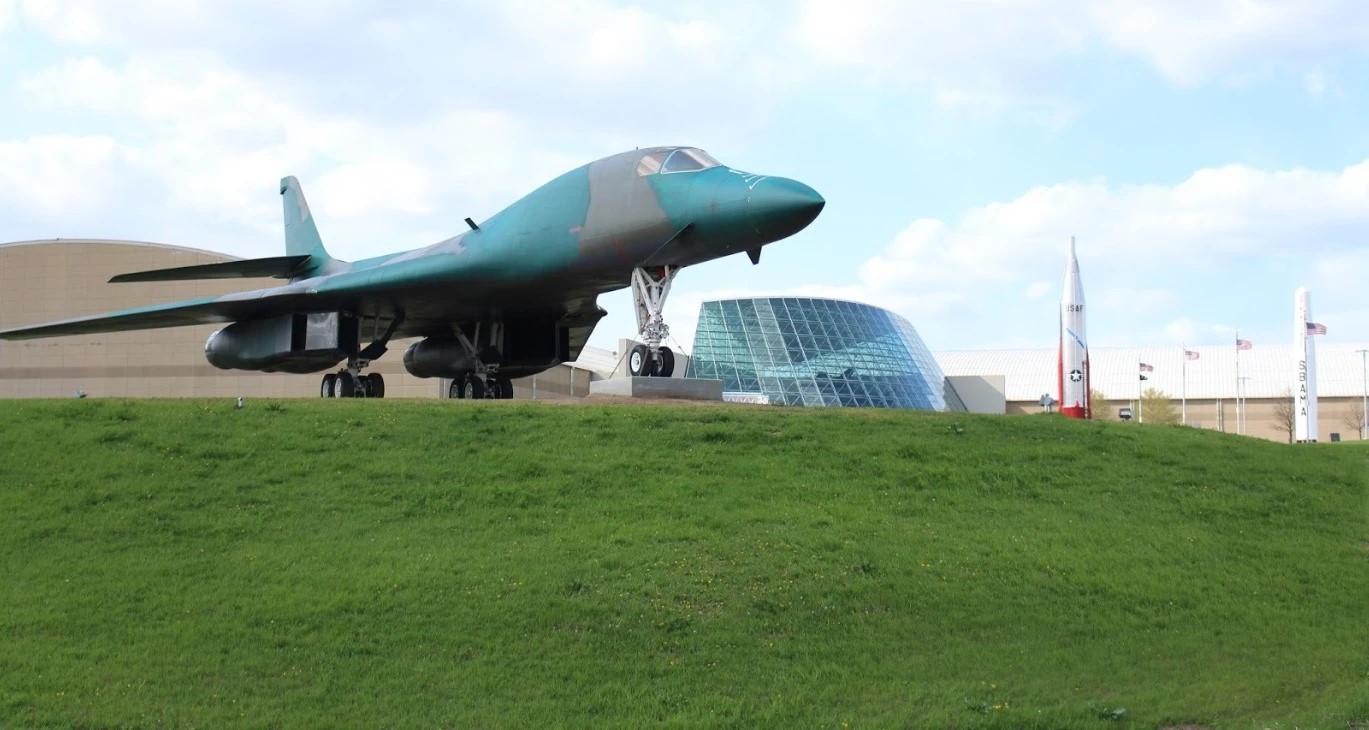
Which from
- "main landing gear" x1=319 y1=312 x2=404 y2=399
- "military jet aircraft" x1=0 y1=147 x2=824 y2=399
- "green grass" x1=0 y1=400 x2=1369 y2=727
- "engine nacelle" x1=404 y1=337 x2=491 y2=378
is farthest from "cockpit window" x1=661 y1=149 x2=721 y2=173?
"engine nacelle" x1=404 y1=337 x2=491 y2=378

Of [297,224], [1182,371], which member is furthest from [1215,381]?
[297,224]

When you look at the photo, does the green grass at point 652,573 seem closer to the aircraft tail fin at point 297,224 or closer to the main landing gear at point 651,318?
the main landing gear at point 651,318

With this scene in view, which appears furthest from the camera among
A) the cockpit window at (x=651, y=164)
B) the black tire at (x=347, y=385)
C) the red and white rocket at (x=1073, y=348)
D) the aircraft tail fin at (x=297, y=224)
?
the red and white rocket at (x=1073, y=348)

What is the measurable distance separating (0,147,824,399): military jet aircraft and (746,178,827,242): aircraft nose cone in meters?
0.02

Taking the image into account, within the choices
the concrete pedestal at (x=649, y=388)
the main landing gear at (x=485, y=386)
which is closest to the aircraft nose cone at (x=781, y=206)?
the concrete pedestal at (x=649, y=388)

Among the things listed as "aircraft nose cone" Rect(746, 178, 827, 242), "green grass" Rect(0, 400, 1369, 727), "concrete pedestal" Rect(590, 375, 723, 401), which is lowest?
"green grass" Rect(0, 400, 1369, 727)

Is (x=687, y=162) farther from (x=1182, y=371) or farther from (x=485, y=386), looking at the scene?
(x=1182, y=371)

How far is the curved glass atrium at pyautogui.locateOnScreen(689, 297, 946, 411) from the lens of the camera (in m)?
57.2

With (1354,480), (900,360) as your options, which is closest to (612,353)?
(900,360)

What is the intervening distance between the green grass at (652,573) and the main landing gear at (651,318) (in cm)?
222

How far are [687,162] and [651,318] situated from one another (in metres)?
2.44

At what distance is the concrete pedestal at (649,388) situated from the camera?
1741 cm

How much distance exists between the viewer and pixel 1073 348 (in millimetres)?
39469

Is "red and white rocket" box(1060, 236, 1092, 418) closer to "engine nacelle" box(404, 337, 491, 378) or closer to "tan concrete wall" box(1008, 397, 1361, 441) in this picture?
"engine nacelle" box(404, 337, 491, 378)
